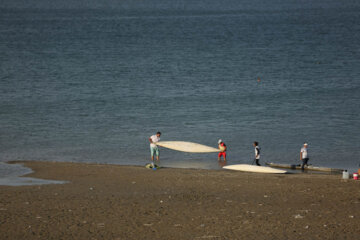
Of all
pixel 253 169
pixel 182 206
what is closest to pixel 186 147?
pixel 253 169

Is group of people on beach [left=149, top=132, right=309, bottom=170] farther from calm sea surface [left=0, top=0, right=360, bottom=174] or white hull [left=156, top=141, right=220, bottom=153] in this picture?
calm sea surface [left=0, top=0, right=360, bottom=174]

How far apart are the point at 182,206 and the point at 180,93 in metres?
33.8

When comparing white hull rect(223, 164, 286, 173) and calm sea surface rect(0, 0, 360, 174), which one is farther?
calm sea surface rect(0, 0, 360, 174)

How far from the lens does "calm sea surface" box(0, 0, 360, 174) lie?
1294 inches

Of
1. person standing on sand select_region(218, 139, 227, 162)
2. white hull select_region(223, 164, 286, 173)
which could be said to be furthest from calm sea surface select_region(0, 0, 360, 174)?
white hull select_region(223, 164, 286, 173)

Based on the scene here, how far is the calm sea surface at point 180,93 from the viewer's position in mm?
32875

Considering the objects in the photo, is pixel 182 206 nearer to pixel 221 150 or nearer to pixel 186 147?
pixel 221 150

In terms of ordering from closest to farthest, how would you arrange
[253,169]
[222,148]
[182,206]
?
[182,206], [253,169], [222,148]

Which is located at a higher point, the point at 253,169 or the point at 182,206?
the point at 253,169

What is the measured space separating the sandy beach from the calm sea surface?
5103 mm

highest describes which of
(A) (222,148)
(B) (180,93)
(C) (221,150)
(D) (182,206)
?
(B) (180,93)

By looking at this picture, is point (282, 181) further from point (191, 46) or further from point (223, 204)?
point (191, 46)

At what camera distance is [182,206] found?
749 inches

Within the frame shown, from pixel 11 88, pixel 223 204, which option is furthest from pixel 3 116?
pixel 223 204
